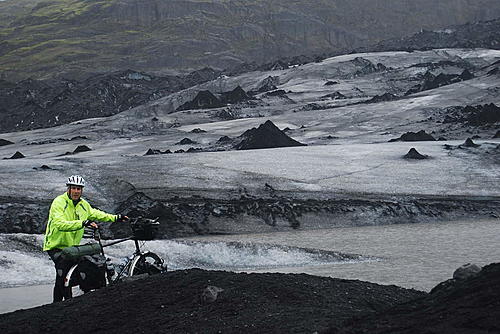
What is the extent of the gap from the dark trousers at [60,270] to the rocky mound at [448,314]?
8.91 ft

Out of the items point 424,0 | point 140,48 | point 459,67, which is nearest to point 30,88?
point 140,48

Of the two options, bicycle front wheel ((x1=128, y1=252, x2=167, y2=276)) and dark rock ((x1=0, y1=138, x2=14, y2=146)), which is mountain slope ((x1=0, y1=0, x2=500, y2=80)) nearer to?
dark rock ((x1=0, y1=138, x2=14, y2=146))

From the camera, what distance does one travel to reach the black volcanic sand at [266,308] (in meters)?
4.75

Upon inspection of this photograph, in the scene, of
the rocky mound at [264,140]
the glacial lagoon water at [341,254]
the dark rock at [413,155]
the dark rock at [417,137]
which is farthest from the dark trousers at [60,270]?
the dark rock at [417,137]

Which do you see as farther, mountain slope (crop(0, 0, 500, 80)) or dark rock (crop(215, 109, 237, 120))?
mountain slope (crop(0, 0, 500, 80))

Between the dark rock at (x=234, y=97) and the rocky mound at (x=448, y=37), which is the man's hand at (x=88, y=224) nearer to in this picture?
the dark rock at (x=234, y=97)

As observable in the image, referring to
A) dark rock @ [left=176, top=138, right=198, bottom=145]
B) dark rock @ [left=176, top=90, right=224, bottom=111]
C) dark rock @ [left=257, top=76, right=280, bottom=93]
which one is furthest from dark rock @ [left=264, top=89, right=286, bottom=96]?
dark rock @ [left=176, top=138, right=198, bottom=145]

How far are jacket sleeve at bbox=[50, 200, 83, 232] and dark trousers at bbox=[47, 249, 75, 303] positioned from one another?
271 millimetres

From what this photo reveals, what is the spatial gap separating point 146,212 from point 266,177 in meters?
3.26

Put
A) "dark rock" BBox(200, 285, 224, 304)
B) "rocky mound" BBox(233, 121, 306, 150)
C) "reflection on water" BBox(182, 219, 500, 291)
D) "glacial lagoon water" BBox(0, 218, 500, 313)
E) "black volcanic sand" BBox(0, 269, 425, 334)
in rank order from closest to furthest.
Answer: "black volcanic sand" BBox(0, 269, 425, 334), "dark rock" BBox(200, 285, 224, 304), "glacial lagoon water" BBox(0, 218, 500, 313), "reflection on water" BBox(182, 219, 500, 291), "rocky mound" BBox(233, 121, 306, 150)

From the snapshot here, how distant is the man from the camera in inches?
262

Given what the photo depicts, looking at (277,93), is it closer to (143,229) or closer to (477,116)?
(477,116)

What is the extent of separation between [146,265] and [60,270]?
89 centimetres

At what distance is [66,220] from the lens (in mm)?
6688
